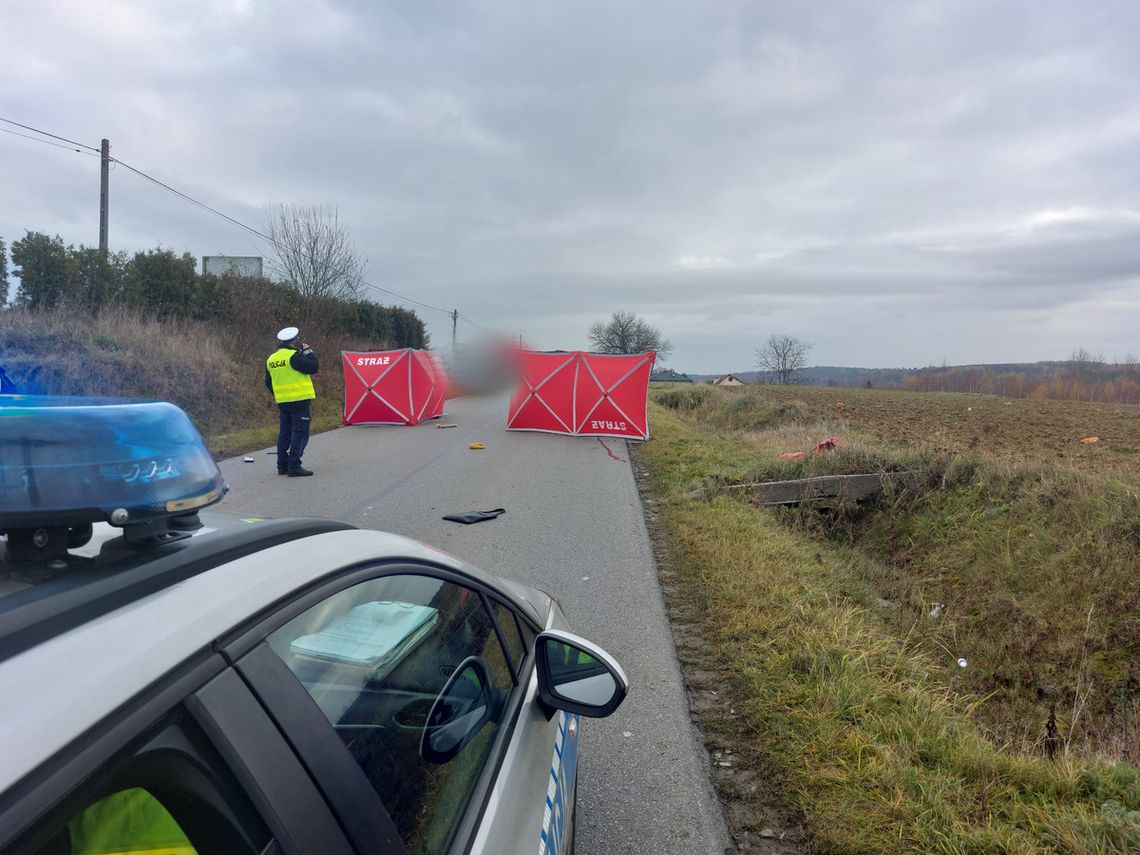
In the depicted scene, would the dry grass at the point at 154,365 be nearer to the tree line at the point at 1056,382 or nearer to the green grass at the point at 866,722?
the green grass at the point at 866,722

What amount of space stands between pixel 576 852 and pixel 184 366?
14.9m

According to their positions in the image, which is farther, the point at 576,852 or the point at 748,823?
the point at 748,823

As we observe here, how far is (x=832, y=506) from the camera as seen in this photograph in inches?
364

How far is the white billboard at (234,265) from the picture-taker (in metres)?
22.0

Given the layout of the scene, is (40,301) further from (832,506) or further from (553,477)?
(832,506)

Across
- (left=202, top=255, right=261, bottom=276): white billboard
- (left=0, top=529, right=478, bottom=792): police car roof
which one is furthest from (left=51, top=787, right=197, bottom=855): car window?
(left=202, top=255, right=261, bottom=276): white billboard

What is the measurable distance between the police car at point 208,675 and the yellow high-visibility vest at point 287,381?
8.61m

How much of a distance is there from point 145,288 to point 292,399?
10769 millimetres

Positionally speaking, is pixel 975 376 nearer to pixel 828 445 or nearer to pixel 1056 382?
pixel 1056 382

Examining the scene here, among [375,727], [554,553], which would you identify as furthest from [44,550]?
[554,553]

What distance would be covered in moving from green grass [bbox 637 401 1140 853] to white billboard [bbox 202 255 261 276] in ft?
62.6

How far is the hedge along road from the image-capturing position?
315 centimetres

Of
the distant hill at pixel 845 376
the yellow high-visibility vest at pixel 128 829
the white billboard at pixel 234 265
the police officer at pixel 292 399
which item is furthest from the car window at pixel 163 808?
the distant hill at pixel 845 376

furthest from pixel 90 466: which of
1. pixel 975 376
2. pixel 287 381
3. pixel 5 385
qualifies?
pixel 975 376
